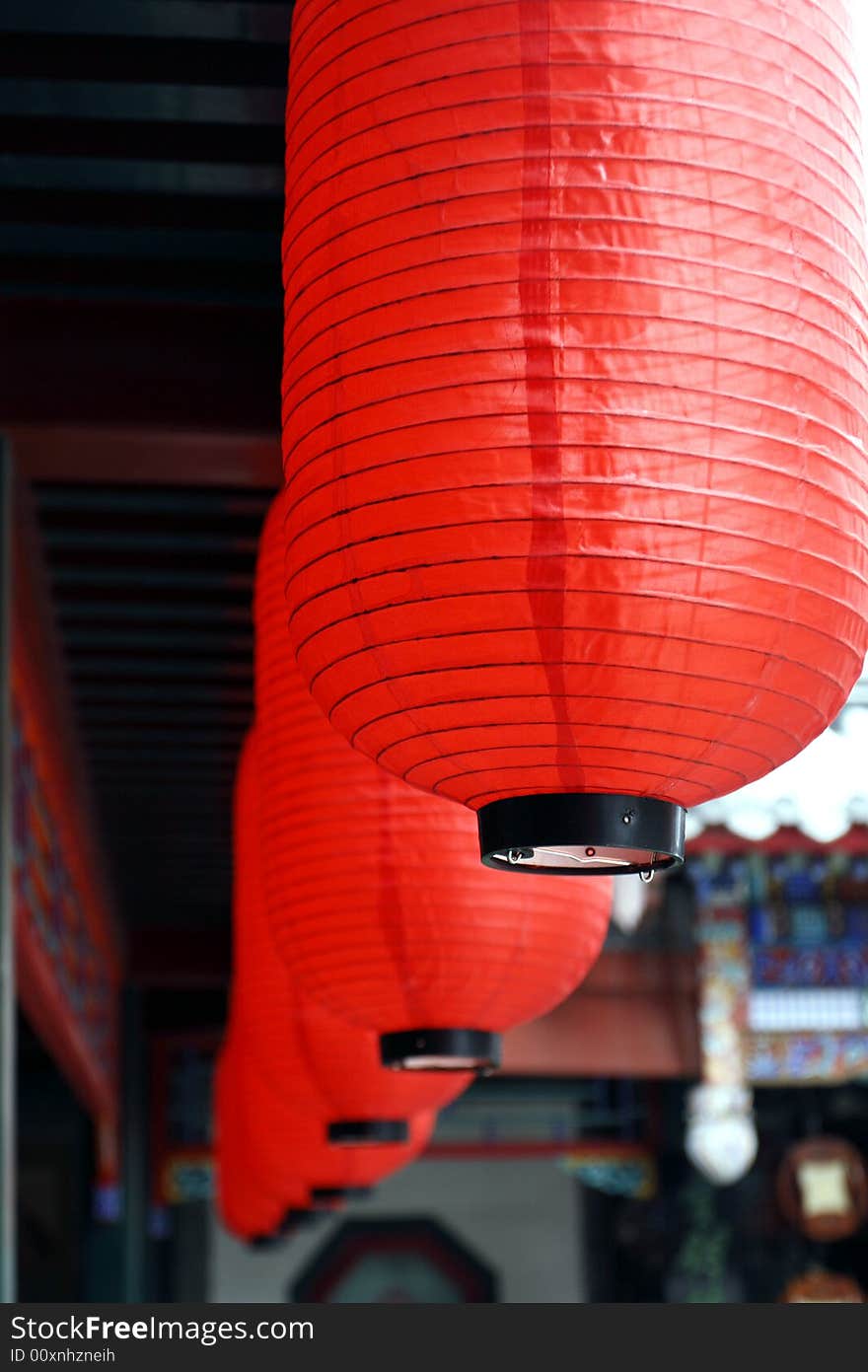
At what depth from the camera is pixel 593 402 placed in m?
1.34

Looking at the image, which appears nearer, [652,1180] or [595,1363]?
[595,1363]

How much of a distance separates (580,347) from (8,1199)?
3100 millimetres

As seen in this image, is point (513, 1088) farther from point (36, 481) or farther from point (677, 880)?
point (36, 481)

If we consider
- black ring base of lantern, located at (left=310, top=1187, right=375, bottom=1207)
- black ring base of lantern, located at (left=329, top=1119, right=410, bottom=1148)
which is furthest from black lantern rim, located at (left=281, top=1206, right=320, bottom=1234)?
black ring base of lantern, located at (left=329, top=1119, right=410, bottom=1148)

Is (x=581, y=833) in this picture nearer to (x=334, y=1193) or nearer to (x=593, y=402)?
(x=593, y=402)

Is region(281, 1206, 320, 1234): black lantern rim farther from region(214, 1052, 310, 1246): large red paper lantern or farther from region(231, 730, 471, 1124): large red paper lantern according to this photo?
region(231, 730, 471, 1124): large red paper lantern

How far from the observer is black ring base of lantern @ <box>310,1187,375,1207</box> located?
5.47 meters

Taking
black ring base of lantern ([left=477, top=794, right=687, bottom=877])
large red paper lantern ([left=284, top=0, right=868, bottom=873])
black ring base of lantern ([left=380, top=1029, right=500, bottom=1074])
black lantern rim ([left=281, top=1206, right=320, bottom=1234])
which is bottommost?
black lantern rim ([left=281, top=1206, right=320, bottom=1234])

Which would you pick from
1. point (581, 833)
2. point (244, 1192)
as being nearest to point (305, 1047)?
point (581, 833)

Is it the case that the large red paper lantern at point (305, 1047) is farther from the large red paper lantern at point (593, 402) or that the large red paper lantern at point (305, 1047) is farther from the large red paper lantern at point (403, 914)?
the large red paper lantern at point (593, 402)

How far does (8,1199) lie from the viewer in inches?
155

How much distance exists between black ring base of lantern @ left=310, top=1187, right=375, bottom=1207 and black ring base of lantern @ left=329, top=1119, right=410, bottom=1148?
186 centimetres

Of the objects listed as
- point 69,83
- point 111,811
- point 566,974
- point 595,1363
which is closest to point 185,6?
point 69,83

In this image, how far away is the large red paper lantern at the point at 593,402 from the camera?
4.43 feet
